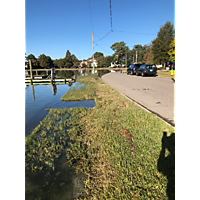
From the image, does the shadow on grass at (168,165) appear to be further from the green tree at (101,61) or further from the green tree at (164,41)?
the green tree at (101,61)

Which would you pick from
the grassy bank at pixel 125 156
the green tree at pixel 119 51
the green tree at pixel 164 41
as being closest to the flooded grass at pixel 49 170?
the grassy bank at pixel 125 156

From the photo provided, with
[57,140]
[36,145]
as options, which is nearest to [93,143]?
[57,140]

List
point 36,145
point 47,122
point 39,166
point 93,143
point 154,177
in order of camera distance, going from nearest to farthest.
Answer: point 154,177 < point 39,166 < point 93,143 < point 36,145 < point 47,122

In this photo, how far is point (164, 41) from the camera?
47906 millimetres

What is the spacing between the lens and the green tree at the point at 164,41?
47.0 m

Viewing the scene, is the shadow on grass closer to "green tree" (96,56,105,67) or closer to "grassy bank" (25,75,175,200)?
"grassy bank" (25,75,175,200)

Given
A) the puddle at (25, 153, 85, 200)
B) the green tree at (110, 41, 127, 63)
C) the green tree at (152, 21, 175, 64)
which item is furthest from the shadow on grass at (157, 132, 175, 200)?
the green tree at (110, 41, 127, 63)

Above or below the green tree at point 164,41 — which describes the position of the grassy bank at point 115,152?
below

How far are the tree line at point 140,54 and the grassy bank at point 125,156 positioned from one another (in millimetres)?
42274

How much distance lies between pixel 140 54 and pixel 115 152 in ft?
340
